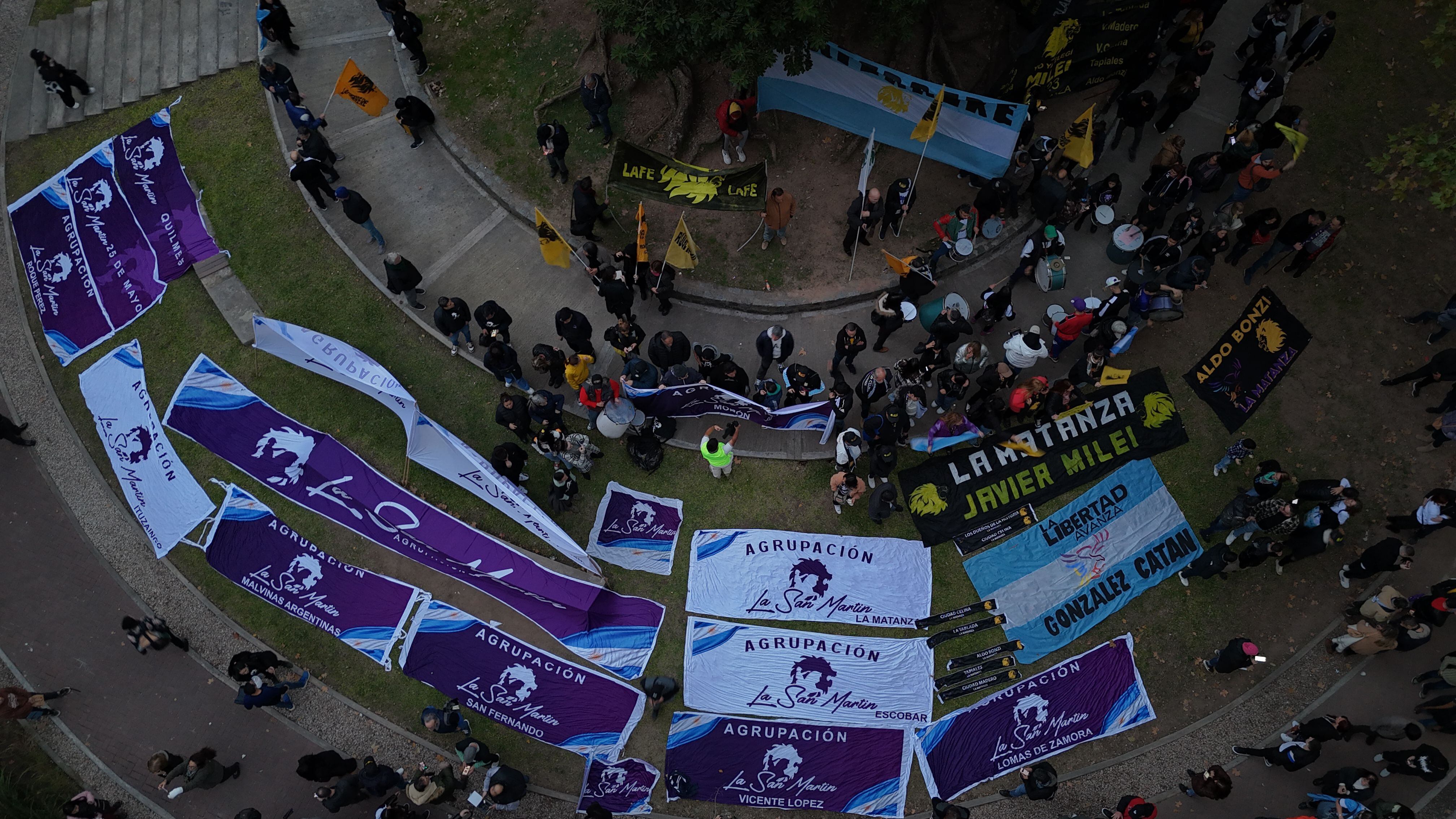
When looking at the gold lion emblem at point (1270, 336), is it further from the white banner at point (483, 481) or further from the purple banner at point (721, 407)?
the white banner at point (483, 481)

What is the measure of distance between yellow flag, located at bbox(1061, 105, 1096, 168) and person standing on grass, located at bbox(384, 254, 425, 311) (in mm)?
13315

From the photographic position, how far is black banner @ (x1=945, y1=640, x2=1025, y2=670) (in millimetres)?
13898

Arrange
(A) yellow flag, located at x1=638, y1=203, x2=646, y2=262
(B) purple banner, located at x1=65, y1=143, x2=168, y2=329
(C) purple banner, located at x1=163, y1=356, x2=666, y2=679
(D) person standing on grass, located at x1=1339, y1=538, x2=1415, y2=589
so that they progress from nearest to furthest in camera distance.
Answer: (D) person standing on grass, located at x1=1339, y1=538, x2=1415, y2=589 → (C) purple banner, located at x1=163, y1=356, x2=666, y2=679 → (A) yellow flag, located at x1=638, y1=203, x2=646, y2=262 → (B) purple banner, located at x1=65, y1=143, x2=168, y2=329

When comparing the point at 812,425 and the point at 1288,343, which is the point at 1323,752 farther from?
the point at 812,425

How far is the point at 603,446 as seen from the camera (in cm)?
1553

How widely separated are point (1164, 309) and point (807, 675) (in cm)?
965

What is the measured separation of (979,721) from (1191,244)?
11.1m

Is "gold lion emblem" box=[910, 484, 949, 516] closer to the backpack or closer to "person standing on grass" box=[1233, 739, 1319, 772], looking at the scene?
the backpack

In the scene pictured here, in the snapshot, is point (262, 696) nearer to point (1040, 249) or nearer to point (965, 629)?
point (965, 629)

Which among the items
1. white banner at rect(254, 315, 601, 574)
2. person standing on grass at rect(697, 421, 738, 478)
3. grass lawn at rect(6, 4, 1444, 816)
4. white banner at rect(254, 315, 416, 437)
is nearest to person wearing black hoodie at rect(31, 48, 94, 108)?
grass lawn at rect(6, 4, 1444, 816)

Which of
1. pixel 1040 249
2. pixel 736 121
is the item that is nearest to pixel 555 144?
pixel 736 121

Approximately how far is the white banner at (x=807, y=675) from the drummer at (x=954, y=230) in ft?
25.1

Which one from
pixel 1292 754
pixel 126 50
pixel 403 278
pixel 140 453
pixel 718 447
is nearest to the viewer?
pixel 1292 754

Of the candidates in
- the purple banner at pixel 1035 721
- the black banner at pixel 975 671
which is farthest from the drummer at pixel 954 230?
the purple banner at pixel 1035 721
